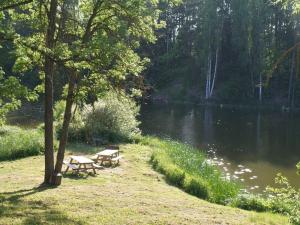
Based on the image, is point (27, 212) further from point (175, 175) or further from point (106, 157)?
point (106, 157)

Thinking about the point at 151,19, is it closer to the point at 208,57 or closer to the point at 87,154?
the point at 87,154

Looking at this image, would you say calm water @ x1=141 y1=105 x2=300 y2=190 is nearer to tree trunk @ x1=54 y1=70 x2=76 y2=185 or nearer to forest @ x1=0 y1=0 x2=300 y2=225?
forest @ x1=0 y1=0 x2=300 y2=225

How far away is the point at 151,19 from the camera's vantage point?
12.8 meters

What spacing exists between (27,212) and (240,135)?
26.2 m

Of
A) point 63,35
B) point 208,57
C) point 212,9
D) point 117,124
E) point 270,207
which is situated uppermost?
point 212,9

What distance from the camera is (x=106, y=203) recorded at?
1064 centimetres

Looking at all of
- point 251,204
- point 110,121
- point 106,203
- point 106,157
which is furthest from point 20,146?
point 251,204


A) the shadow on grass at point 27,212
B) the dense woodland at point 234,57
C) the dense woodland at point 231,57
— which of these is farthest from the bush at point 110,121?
the dense woodland at point 234,57

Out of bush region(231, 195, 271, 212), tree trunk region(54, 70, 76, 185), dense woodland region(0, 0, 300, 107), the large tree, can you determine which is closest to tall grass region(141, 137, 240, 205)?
bush region(231, 195, 271, 212)

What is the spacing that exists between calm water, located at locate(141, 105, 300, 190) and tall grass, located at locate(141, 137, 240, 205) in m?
2.95

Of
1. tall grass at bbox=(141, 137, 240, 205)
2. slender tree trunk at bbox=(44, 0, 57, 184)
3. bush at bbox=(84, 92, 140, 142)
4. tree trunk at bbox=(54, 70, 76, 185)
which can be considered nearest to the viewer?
slender tree trunk at bbox=(44, 0, 57, 184)

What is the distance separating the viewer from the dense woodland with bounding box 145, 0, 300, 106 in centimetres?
5388

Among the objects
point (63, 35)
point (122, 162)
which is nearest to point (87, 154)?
point (122, 162)

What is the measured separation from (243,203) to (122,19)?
267 inches
